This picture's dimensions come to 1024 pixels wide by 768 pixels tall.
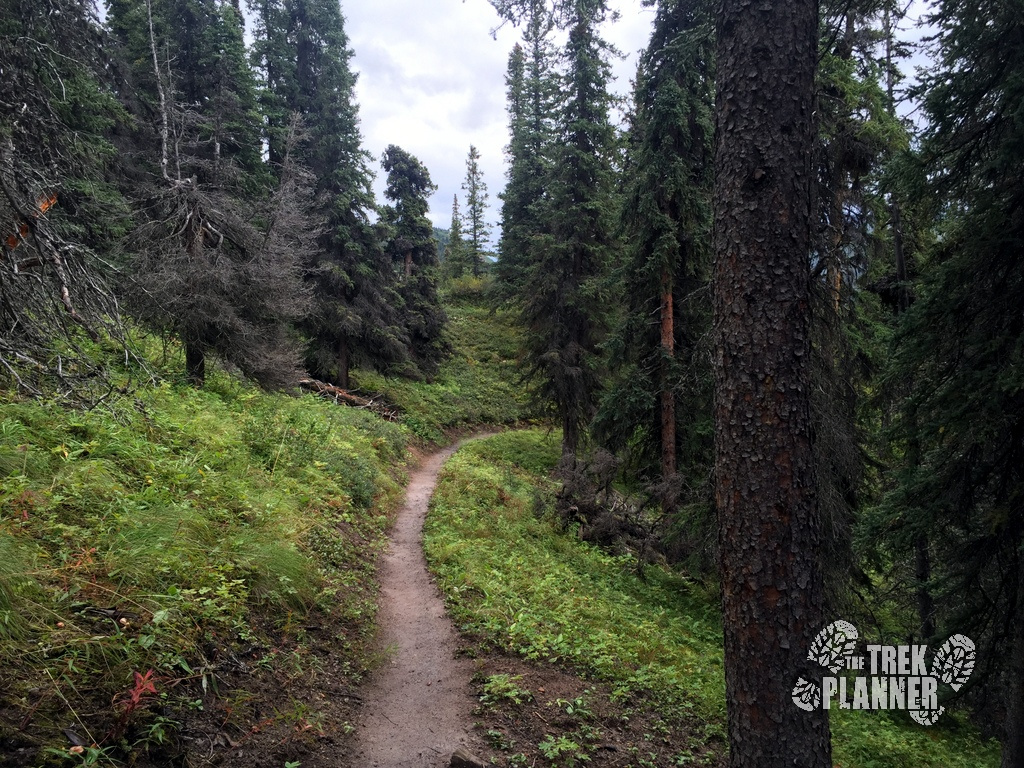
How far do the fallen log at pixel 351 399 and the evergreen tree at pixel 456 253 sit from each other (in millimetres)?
31582

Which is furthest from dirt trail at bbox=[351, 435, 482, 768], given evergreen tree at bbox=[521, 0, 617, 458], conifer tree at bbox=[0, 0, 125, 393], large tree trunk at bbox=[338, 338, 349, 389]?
large tree trunk at bbox=[338, 338, 349, 389]

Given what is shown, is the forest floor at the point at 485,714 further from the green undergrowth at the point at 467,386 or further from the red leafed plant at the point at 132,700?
the green undergrowth at the point at 467,386

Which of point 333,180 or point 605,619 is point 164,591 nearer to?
point 605,619

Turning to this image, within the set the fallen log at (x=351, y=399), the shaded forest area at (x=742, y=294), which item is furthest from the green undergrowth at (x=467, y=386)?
the shaded forest area at (x=742, y=294)

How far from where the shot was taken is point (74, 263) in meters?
4.07

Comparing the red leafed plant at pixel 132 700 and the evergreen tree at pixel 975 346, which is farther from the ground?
the evergreen tree at pixel 975 346

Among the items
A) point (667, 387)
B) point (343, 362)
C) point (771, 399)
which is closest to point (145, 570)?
point (771, 399)

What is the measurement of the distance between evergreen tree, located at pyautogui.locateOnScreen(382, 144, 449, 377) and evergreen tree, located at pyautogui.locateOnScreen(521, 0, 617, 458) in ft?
34.4

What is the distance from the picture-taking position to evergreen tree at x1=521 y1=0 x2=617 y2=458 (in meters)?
17.8

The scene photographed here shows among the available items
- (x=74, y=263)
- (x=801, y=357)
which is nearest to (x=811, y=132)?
(x=801, y=357)

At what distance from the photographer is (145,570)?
439 centimetres

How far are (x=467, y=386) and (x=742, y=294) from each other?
27728 millimetres

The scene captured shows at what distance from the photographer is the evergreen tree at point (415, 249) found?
1119 inches

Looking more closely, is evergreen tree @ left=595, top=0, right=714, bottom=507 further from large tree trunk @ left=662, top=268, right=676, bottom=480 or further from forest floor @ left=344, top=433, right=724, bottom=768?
forest floor @ left=344, top=433, right=724, bottom=768
